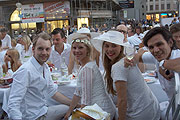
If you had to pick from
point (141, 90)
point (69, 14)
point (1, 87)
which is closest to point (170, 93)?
point (141, 90)

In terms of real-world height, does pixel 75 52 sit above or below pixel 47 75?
above

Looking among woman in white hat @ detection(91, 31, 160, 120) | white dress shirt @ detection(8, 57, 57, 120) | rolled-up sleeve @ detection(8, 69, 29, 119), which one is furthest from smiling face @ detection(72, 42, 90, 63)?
rolled-up sleeve @ detection(8, 69, 29, 119)

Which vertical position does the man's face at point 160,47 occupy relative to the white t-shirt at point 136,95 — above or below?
above

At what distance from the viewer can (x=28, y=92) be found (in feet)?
8.66

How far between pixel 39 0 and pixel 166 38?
2191cm

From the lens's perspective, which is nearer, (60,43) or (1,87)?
(1,87)

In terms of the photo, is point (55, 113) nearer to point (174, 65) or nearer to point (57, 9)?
point (174, 65)

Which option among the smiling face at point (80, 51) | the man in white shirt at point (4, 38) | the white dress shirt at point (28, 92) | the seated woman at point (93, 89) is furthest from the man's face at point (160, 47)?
the man in white shirt at point (4, 38)

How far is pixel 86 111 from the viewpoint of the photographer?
63.1 inches

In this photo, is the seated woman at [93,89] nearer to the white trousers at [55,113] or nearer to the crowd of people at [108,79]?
the crowd of people at [108,79]

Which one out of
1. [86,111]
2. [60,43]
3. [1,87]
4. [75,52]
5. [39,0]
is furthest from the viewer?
[39,0]

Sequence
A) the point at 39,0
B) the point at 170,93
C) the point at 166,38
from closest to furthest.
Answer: the point at 166,38 → the point at 170,93 → the point at 39,0

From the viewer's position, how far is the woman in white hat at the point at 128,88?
2.26m

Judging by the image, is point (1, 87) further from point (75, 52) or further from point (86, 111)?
point (86, 111)
